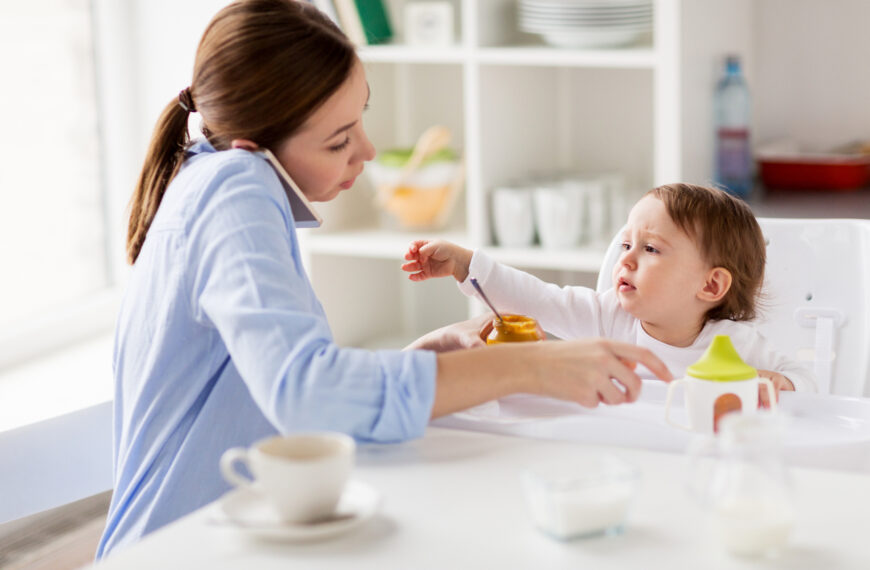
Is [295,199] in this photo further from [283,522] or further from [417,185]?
[417,185]

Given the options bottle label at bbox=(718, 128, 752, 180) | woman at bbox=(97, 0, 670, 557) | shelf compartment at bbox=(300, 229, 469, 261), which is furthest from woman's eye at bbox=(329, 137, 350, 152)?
bottle label at bbox=(718, 128, 752, 180)

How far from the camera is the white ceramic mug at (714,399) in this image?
3.62 ft

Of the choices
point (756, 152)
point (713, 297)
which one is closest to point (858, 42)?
point (756, 152)

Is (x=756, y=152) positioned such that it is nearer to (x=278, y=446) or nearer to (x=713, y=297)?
(x=713, y=297)

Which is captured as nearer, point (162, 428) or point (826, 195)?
point (162, 428)

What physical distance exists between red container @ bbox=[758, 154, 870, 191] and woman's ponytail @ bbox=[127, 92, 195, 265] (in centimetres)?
167

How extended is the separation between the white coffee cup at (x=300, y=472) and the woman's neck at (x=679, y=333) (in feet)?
2.67

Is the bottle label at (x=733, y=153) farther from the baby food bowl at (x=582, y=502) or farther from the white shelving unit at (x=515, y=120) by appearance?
the baby food bowl at (x=582, y=502)

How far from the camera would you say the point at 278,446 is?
90 cm

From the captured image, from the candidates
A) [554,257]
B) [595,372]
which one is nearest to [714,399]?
[595,372]

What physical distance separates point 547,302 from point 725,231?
0.29 metres

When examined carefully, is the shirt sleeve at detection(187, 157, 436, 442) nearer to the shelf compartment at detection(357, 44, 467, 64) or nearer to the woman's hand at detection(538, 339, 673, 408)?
the woman's hand at detection(538, 339, 673, 408)

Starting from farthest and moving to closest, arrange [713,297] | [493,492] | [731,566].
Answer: [713,297] → [493,492] → [731,566]

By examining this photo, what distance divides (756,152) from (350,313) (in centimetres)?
110
